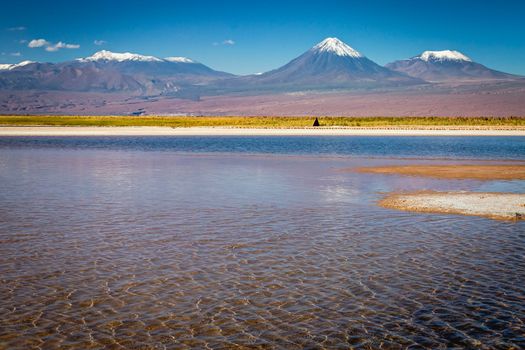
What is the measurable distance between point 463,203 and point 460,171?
12.1 meters

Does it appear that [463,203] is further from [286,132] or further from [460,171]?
[286,132]

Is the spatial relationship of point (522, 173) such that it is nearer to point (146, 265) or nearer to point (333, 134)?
point (146, 265)

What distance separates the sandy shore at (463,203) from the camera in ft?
53.6

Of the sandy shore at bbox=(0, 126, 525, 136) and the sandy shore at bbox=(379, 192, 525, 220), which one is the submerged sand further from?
the sandy shore at bbox=(0, 126, 525, 136)

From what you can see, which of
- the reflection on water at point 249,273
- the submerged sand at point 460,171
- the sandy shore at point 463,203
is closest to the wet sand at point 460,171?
the submerged sand at point 460,171

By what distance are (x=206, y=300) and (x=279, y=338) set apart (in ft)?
5.84

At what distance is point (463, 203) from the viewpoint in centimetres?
1798

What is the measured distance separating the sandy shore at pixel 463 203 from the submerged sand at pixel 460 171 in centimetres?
674

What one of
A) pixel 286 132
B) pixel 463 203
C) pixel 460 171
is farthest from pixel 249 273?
pixel 286 132

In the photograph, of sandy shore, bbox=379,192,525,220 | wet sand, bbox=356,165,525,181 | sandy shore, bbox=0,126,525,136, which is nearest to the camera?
sandy shore, bbox=379,192,525,220

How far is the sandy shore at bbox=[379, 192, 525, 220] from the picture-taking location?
1633cm

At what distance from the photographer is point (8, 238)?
12938 mm

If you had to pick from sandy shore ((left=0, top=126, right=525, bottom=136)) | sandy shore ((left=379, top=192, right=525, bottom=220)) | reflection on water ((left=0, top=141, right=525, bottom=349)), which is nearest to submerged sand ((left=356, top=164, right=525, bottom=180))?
sandy shore ((left=379, top=192, right=525, bottom=220))

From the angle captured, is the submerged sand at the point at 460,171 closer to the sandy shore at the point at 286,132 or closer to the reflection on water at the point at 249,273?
the reflection on water at the point at 249,273
